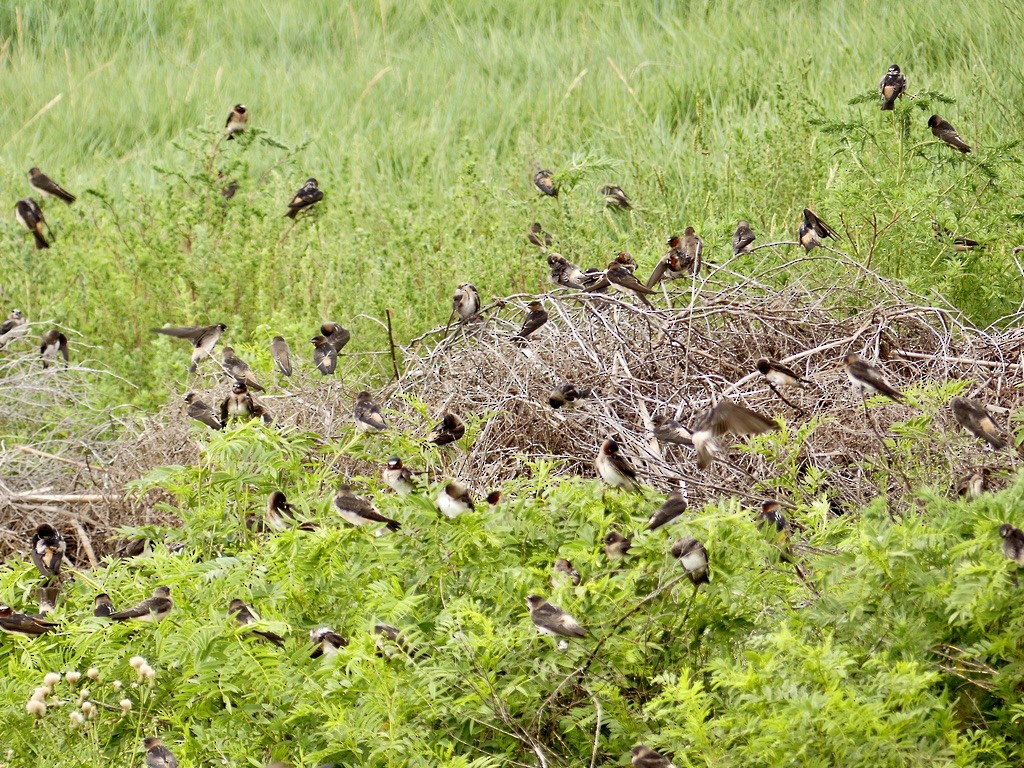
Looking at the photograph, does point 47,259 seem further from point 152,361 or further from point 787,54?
point 787,54

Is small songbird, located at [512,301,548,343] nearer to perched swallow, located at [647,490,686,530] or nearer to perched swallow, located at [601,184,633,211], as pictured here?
perched swallow, located at [601,184,633,211]

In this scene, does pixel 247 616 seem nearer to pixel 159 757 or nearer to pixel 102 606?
pixel 159 757

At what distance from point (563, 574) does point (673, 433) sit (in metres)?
1.32

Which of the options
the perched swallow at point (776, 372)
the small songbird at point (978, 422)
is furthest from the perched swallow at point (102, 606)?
the small songbird at point (978, 422)

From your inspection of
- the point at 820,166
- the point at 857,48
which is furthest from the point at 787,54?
the point at 820,166

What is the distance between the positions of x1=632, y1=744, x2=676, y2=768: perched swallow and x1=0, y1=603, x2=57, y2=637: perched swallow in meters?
2.12

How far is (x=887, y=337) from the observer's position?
5.49 m

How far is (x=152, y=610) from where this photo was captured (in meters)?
3.74

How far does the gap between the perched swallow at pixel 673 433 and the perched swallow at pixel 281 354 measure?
5.80 feet

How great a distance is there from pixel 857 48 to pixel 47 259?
19.5 ft

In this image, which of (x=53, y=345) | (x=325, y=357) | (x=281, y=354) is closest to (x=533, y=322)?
(x=325, y=357)

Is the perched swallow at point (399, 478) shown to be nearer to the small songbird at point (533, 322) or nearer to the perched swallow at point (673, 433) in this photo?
the perched swallow at point (673, 433)

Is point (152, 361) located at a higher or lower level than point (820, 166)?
lower

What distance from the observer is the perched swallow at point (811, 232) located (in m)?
5.84
